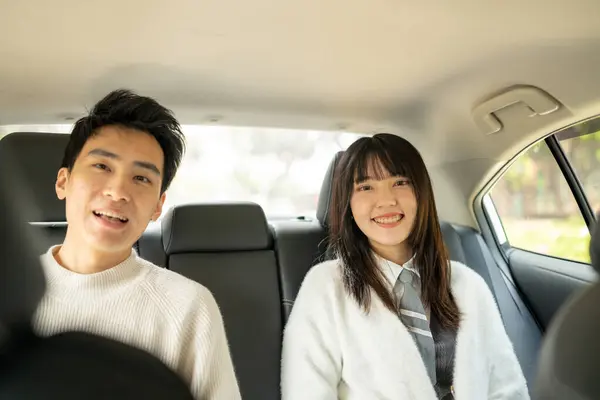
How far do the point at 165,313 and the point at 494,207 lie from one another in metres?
1.79

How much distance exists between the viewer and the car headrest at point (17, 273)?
0.46 m

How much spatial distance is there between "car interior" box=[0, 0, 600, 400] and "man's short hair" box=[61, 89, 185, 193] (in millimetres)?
170

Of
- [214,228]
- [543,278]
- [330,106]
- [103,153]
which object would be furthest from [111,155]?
[543,278]

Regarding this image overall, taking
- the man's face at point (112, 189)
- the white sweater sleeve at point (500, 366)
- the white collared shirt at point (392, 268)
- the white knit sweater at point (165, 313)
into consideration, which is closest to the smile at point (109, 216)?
the man's face at point (112, 189)

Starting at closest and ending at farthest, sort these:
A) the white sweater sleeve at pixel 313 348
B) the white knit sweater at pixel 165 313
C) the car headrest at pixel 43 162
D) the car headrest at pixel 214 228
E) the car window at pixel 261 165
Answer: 1. the white knit sweater at pixel 165 313
2. the white sweater sleeve at pixel 313 348
3. the car headrest at pixel 43 162
4. the car headrest at pixel 214 228
5. the car window at pixel 261 165

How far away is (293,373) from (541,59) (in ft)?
4.01

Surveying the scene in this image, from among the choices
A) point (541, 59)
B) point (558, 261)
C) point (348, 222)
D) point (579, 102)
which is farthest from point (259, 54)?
point (558, 261)

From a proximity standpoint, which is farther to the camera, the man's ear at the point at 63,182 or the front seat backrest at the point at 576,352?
the man's ear at the point at 63,182

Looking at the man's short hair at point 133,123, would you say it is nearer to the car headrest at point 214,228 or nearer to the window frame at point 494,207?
the car headrest at point 214,228

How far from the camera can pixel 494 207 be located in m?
2.38

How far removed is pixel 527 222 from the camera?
212 cm

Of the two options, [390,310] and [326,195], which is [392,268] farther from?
[326,195]

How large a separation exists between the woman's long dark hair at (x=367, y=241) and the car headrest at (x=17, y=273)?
1.12 m

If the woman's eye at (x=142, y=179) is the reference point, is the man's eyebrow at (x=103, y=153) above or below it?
above
